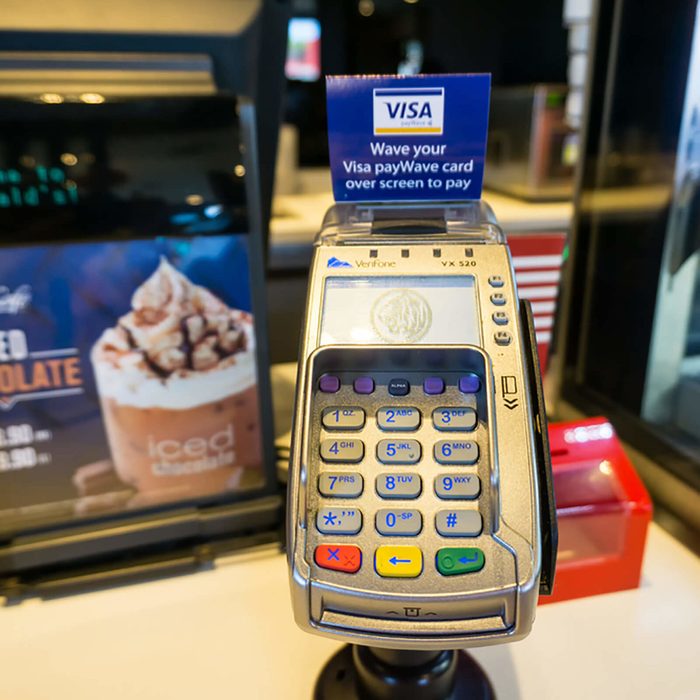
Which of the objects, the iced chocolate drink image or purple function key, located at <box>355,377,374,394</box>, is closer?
purple function key, located at <box>355,377,374,394</box>

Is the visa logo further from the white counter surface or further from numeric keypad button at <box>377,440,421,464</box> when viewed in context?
the white counter surface

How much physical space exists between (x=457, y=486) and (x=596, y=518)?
0.22 metres

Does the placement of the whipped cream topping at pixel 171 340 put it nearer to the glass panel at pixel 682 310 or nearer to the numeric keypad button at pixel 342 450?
the numeric keypad button at pixel 342 450

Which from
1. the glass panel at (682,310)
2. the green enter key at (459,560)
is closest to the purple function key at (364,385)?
the green enter key at (459,560)

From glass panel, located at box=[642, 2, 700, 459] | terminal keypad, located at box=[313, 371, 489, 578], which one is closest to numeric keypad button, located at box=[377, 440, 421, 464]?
terminal keypad, located at box=[313, 371, 489, 578]

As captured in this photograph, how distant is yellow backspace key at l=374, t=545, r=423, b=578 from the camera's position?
1.19 feet

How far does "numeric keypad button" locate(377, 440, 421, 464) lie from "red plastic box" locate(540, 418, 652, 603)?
0.21 m

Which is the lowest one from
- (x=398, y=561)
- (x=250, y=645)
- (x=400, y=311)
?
(x=250, y=645)

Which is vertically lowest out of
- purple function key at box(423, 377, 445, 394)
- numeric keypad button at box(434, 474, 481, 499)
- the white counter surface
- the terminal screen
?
the white counter surface

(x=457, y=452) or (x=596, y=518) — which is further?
(x=596, y=518)

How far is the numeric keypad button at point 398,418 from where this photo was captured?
0.41m

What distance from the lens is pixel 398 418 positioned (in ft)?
1.35

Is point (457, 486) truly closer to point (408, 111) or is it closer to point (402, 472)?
point (402, 472)

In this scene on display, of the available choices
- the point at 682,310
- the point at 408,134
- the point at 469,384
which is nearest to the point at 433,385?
the point at 469,384
